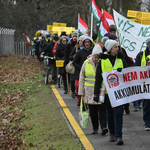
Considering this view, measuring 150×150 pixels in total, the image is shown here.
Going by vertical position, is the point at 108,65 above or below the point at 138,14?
below

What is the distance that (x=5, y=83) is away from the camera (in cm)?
1606

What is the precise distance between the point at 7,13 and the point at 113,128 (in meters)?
42.1

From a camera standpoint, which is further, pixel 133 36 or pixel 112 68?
pixel 133 36

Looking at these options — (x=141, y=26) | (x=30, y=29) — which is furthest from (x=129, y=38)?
(x=30, y=29)

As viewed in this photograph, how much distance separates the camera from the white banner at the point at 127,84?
6.30 metres

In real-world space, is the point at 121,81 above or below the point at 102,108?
above

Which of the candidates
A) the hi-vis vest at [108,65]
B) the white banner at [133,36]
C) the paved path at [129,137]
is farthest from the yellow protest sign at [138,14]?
the hi-vis vest at [108,65]

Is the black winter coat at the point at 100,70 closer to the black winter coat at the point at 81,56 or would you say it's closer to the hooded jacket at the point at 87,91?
the hooded jacket at the point at 87,91

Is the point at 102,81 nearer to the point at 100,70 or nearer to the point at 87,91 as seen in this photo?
the point at 100,70

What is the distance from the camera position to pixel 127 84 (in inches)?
255

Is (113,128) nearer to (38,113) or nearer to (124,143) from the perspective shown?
(124,143)

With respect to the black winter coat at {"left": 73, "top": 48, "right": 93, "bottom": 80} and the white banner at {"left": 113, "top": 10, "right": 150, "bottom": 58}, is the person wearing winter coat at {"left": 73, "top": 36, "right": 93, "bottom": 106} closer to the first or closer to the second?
the black winter coat at {"left": 73, "top": 48, "right": 93, "bottom": 80}

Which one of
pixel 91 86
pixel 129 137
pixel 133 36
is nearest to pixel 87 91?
pixel 91 86

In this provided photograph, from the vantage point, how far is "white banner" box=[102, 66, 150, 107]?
6.30 metres
